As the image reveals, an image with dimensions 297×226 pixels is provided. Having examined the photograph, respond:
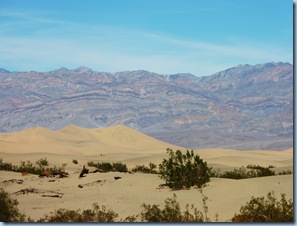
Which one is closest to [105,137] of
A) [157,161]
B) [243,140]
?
[157,161]

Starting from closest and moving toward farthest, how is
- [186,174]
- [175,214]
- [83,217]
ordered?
[175,214], [83,217], [186,174]

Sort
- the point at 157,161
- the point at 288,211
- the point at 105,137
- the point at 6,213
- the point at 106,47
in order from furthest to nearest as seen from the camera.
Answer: the point at 105,137 → the point at 157,161 → the point at 106,47 → the point at 6,213 → the point at 288,211

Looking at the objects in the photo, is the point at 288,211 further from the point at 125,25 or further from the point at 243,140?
the point at 243,140

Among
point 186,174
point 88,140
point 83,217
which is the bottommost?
point 83,217

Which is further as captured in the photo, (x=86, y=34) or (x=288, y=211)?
(x=86, y=34)

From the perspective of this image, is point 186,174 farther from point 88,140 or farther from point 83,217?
point 88,140

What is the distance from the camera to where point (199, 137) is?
135125 millimetres

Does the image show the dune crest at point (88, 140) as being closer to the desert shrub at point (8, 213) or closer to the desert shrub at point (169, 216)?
the desert shrub at point (8, 213)

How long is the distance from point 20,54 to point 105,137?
42659 mm

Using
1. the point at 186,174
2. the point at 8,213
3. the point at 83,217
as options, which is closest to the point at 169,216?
the point at 83,217

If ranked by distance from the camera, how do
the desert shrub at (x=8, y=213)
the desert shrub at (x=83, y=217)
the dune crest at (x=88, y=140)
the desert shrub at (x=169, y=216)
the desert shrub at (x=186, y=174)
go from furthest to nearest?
1. the dune crest at (x=88, y=140)
2. the desert shrub at (x=186, y=174)
3. the desert shrub at (x=8, y=213)
4. the desert shrub at (x=83, y=217)
5. the desert shrub at (x=169, y=216)

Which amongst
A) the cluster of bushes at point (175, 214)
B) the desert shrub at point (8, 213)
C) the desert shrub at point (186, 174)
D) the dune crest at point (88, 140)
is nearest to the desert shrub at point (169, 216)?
the cluster of bushes at point (175, 214)

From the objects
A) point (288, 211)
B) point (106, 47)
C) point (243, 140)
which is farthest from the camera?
point (243, 140)

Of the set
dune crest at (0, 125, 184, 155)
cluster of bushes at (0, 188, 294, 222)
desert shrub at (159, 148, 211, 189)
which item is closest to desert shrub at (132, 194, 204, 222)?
cluster of bushes at (0, 188, 294, 222)
